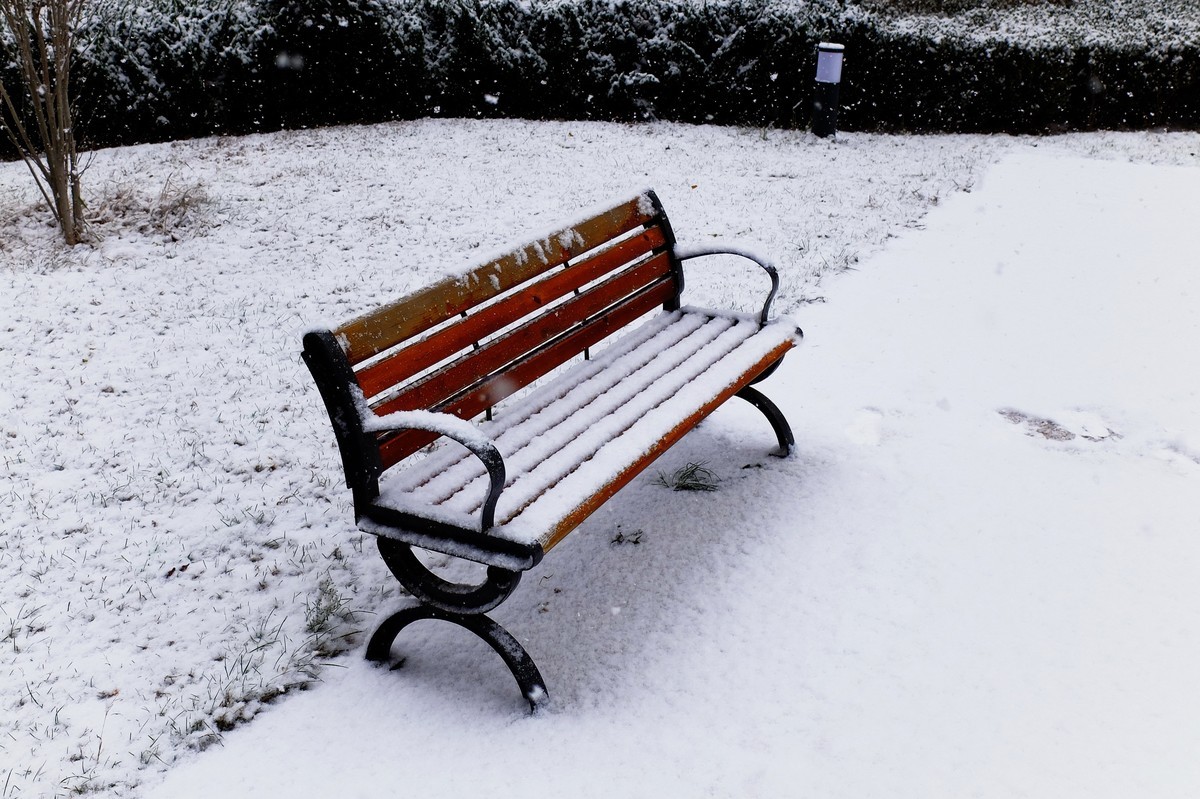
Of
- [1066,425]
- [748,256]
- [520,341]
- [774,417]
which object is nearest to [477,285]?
[520,341]

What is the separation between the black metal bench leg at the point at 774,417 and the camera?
12.8 ft

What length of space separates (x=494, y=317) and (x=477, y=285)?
0.15 meters

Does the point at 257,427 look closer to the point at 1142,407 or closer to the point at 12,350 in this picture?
the point at 12,350

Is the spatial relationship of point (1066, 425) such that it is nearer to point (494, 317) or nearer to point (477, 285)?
point (494, 317)

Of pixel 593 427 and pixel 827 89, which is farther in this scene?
pixel 827 89

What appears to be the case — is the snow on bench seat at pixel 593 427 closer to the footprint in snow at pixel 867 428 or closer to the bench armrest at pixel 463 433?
the bench armrest at pixel 463 433

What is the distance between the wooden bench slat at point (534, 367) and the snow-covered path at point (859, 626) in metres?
0.64

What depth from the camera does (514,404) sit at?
123 inches

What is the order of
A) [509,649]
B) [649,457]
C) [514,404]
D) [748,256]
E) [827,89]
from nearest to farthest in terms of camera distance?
1. [509,649]
2. [649,457]
3. [514,404]
4. [748,256]
5. [827,89]

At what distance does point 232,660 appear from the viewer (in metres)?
2.86

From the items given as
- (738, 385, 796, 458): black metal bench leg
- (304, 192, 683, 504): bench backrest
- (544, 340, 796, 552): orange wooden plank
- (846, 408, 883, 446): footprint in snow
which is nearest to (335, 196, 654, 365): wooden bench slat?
(304, 192, 683, 504): bench backrest

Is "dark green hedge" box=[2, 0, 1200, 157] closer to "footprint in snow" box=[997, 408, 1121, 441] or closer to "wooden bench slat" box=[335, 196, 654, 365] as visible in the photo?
"footprint in snow" box=[997, 408, 1121, 441]

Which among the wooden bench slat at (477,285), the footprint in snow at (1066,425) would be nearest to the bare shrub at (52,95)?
the wooden bench slat at (477,285)

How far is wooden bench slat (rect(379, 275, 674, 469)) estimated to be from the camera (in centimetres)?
273
